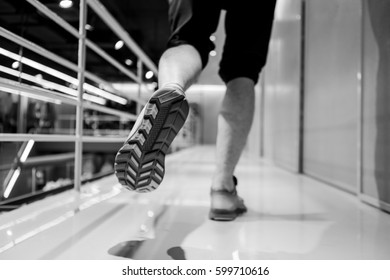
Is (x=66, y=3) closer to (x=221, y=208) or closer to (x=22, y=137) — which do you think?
(x=22, y=137)

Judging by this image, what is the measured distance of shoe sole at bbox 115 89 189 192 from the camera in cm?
46

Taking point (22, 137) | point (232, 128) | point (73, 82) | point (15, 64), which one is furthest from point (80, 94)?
point (232, 128)

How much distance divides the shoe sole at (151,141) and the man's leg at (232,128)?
260 millimetres

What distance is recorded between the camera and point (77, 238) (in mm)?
561

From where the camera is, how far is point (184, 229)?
0.64 meters

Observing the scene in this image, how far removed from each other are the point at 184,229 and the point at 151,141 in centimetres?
25

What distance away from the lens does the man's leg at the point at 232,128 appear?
2.39 feet

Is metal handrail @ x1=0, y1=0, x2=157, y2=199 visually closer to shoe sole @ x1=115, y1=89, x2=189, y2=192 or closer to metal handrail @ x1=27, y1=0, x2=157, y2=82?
metal handrail @ x1=27, y1=0, x2=157, y2=82

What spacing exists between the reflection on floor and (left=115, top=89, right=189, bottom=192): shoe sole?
0.38ft
